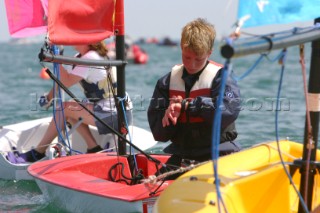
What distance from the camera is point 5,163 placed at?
4.84 meters

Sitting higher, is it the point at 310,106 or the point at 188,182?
the point at 310,106

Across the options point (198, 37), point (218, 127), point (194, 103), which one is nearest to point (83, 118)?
point (194, 103)

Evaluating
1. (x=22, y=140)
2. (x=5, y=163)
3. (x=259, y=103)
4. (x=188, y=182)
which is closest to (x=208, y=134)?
(x=188, y=182)

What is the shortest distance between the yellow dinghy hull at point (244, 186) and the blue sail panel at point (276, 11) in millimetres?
621

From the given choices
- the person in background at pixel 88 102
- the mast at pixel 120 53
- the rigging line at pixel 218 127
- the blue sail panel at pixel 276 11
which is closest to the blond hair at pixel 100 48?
the person in background at pixel 88 102

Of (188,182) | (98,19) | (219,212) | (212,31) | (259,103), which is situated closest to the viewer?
(219,212)

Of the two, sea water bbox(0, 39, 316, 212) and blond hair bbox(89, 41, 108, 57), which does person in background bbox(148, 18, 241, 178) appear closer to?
sea water bbox(0, 39, 316, 212)

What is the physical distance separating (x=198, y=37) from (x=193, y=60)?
0.47ft

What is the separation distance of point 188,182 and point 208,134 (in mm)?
809

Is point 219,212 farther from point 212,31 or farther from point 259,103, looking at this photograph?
point 259,103

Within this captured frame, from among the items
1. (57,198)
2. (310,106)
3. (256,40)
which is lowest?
(57,198)

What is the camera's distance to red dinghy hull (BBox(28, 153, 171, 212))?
3.10 meters

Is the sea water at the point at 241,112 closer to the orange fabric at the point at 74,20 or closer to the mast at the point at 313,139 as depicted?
the mast at the point at 313,139

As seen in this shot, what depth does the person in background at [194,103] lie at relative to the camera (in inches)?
126
